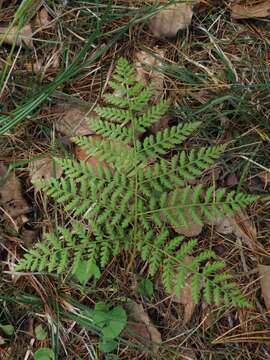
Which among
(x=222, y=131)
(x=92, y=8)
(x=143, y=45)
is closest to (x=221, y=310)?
(x=222, y=131)

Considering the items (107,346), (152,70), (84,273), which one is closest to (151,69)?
(152,70)

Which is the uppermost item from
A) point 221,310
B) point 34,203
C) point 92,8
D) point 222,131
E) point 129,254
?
point 92,8

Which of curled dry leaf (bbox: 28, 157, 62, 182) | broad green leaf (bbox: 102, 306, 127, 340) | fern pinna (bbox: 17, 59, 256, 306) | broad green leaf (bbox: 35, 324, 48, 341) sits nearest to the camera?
fern pinna (bbox: 17, 59, 256, 306)

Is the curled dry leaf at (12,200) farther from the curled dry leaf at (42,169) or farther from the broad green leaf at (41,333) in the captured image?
the broad green leaf at (41,333)

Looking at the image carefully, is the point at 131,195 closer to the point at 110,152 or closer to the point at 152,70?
the point at 110,152

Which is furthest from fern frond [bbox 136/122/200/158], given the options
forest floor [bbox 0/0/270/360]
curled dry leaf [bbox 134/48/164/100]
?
curled dry leaf [bbox 134/48/164/100]

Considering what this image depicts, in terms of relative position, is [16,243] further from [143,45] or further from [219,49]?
[219,49]

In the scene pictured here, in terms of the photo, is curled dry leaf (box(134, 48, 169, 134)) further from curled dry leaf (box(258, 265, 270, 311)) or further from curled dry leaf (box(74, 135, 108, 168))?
curled dry leaf (box(258, 265, 270, 311))

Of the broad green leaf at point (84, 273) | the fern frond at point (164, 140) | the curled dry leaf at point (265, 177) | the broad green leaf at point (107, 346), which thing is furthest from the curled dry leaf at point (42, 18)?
the broad green leaf at point (107, 346)
